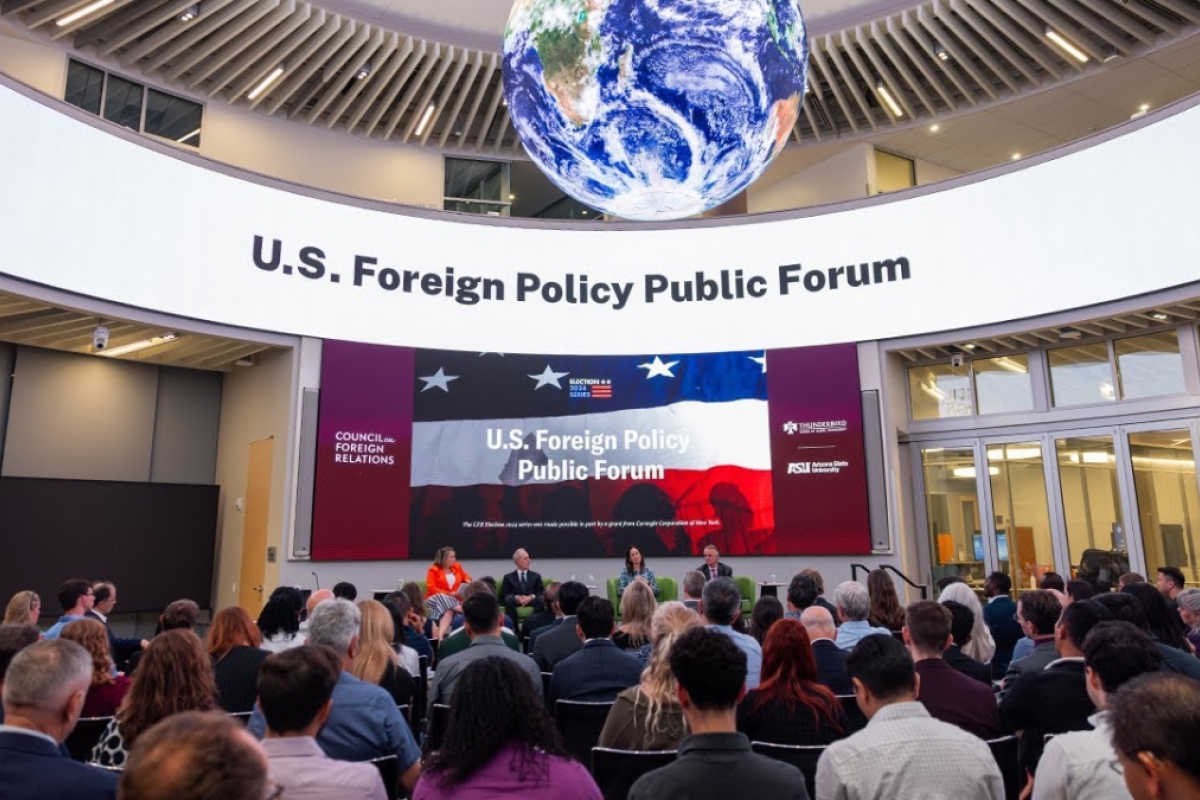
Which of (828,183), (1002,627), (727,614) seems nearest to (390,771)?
(727,614)

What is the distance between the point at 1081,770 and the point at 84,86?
12879mm

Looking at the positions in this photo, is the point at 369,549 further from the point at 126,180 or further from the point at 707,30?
the point at 707,30

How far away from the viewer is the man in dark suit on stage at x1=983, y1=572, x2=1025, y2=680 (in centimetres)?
503

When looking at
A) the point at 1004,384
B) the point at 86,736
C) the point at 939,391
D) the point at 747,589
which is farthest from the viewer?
the point at 939,391

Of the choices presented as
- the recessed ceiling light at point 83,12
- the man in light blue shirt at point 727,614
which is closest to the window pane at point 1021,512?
the man in light blue shirt at point 727,614

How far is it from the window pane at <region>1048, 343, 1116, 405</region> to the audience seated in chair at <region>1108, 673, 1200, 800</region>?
9.60 m

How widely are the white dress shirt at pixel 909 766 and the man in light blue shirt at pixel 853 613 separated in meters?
2.30

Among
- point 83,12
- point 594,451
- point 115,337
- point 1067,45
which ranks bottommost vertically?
point 594,451

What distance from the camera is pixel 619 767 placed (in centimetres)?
266

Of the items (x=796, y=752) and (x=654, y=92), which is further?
(x=654, y=92)

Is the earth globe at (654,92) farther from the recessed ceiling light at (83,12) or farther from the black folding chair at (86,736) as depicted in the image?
the recessed ceiling light at (83,12)

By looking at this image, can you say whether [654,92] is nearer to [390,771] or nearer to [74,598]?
[390,771]

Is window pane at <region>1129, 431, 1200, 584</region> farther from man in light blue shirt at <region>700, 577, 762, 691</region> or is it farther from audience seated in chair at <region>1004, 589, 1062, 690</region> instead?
man in light blue shirt at <region>700, 577, 762, 691</region>

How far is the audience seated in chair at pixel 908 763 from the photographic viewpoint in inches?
83.7
